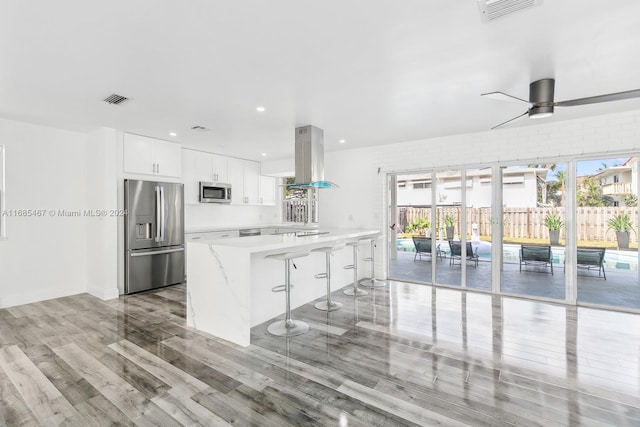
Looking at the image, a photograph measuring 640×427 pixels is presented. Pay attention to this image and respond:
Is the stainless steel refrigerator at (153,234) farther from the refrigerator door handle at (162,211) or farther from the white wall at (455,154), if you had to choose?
the white wall at (455,154)

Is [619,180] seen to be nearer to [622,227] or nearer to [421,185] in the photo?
[622,227]

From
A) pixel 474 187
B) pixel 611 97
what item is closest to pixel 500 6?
pixel 611 97

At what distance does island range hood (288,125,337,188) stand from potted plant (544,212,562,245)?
326cm

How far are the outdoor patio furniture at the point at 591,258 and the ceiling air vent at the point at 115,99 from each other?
5.92 meters

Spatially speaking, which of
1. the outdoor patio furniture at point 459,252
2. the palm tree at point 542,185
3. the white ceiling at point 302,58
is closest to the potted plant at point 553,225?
the palm tree at point 542,185

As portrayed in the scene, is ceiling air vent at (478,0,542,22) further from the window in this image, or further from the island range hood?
the window

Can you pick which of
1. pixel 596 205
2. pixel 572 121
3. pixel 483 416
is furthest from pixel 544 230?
pixel 483 416

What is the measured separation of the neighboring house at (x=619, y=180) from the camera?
398 centimetres

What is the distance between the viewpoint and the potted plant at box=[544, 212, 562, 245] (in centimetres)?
446

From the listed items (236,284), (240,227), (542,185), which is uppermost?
(542,185)

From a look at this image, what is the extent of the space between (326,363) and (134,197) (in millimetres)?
3896

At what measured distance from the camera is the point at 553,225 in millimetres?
4508

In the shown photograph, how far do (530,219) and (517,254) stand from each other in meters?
0.58

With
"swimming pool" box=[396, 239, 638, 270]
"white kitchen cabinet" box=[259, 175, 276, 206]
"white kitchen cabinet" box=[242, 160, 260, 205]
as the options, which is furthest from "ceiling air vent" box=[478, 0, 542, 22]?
"white kitchen cabinet" box=[259, 175, 276, 206]
